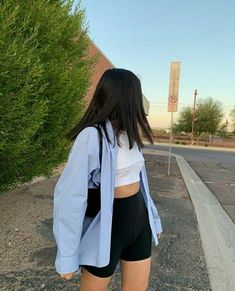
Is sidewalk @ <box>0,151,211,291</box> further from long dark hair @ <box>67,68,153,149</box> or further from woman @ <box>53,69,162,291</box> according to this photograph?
long dark hair @ <box>67,68,153,149</box>

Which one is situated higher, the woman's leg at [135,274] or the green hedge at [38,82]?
the green hedge at [38,82]

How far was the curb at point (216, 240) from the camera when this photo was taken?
4.12 meters

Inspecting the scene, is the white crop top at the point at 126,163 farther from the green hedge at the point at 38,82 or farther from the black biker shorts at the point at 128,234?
the green hedge at the point at 38,82

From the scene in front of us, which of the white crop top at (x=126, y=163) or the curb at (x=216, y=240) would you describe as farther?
the curb at (x=216, y=240)

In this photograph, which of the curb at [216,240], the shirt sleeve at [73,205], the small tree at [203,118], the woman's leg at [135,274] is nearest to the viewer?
the shirt sleeve at [73,205]

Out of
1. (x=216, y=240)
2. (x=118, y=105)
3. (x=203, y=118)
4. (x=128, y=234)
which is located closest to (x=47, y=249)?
(x=216, y=240)

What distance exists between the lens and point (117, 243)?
224 centimetres

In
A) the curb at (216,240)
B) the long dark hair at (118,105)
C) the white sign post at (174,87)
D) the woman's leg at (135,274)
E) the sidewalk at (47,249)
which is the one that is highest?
the white sign post at (174,87)

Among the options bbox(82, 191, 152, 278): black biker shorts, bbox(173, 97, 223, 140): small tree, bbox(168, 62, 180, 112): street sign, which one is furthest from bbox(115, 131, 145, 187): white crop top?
bbox(173, 97, 223, 140): small tree

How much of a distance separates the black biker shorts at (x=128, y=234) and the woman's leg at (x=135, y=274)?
29mm

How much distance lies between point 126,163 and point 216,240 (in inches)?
148

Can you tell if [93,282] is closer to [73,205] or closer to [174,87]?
[73,205]

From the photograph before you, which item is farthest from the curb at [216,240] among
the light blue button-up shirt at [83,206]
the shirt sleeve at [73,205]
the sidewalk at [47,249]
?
the shirt sleeve at [73,205]

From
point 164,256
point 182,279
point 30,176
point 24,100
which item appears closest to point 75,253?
point 182,279
